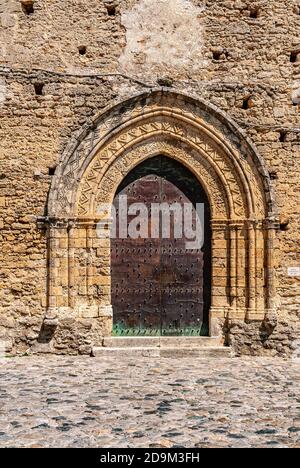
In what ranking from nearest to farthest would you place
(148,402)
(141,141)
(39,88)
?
1. (148,402)
2. (39,88)
3. (141,141)

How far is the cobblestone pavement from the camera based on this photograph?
Result: 455 cm

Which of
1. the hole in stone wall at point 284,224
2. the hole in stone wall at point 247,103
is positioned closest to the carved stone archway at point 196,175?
the hole in stone wall at point 284,224

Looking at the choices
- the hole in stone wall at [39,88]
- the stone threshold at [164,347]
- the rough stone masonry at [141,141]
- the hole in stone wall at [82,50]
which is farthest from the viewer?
the hole in stone wall at [82,50]

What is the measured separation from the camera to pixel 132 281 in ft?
27.5

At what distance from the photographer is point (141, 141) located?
838 centimetres

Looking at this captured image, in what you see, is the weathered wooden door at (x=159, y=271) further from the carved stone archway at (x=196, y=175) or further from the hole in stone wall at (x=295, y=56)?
the hole in stone wall at (x=295, y=56)

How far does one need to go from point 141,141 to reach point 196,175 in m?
0.94

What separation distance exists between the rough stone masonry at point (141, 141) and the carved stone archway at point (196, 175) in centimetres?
2

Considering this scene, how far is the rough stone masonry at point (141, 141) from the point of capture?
8109 mm

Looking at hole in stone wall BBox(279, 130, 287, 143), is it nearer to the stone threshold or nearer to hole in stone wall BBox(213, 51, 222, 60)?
hole in stone wall BBox(213, 51, 222, 60)

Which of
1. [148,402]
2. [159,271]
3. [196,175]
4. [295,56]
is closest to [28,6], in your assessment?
[196,175]

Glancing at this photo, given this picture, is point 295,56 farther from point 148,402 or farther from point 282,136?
point 148,402

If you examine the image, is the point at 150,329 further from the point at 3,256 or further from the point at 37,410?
the point at 37,410

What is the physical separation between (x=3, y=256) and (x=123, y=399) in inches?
128
